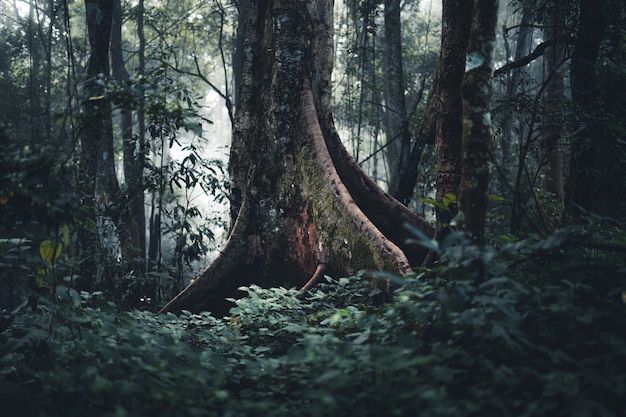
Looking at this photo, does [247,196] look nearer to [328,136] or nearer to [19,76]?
[328,136]

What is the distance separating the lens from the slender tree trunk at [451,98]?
5.21 meters

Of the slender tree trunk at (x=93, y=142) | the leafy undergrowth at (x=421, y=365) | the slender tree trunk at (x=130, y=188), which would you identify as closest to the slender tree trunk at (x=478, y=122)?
the leafy undergrowth at (x=421, y=365)

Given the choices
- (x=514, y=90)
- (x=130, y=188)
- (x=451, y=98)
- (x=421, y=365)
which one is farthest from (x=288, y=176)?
(x=514, y=90)

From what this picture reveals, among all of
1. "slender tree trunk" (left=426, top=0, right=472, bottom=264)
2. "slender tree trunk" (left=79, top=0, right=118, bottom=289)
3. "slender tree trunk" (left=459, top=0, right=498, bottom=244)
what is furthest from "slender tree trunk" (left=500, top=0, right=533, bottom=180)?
"slender tree trunk" (left=79, top=0, right=118, bottom=289)

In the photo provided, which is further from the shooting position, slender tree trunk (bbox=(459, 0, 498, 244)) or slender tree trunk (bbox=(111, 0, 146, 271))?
slender tree trunk (bbox=(111, 0, 146, 271))

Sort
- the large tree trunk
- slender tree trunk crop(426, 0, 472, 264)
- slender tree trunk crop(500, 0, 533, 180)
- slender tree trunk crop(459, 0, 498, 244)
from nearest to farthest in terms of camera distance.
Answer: slender tree trunk crop(459, 0, 498, 244)
slender tree trunk crop(426, 0, 472, 264)
the large tree trunk
slender tree trunk crop(500, 0, 533, 180)

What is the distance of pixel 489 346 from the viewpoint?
122 inches

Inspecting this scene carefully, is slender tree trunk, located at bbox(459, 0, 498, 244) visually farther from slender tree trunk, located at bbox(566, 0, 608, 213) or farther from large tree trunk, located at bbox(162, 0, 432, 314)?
slender tree trunk, located at bbox(566, 0, 608, 213)

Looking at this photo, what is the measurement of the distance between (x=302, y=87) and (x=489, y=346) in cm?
470

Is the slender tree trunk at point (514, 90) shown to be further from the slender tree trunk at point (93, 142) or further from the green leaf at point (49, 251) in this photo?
the slender tree trunk at point (93, 142)

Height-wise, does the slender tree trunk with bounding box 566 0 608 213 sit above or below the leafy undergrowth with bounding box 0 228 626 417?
above

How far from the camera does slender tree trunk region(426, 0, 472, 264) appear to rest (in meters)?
5.21

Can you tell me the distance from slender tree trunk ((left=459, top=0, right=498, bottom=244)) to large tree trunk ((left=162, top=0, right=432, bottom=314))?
2176 mm

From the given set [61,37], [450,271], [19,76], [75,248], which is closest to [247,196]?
[75,248]
